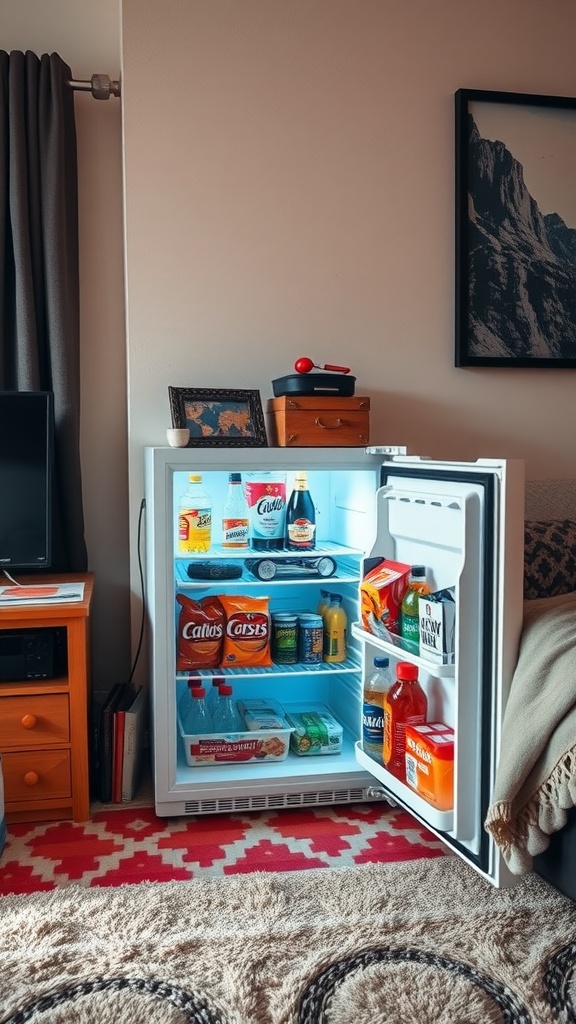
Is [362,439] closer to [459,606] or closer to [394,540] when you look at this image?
[394,540]

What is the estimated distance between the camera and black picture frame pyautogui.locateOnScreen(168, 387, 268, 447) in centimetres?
248

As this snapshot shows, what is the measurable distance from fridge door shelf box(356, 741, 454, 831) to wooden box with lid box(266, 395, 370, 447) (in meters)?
0.86

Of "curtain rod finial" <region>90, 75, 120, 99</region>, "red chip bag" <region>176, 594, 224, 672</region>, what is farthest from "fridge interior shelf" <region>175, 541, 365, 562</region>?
"curtain rod finial" <region>90, 75, 120, 99</region>

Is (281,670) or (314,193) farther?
(314,193)

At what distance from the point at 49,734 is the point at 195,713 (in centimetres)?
46

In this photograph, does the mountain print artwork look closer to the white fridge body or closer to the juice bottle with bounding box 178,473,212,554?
the white fridge body

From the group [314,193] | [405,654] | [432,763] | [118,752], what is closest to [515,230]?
[314,193]

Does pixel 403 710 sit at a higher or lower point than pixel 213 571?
lower

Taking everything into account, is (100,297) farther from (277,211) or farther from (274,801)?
(274,801)

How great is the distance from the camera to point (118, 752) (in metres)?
2.41

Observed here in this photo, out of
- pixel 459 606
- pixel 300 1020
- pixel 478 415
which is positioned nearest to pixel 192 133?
pixel 478 415

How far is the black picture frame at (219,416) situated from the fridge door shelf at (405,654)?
24.5 inches

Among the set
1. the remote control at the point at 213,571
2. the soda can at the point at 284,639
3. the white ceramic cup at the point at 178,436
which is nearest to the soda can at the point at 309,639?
the soda can at the point at 284,639

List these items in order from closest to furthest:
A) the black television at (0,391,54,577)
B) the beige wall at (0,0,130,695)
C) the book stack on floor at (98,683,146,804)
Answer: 1. the book stack on floor at (98,683,146,804)
2. the black television at (0,391,54,577)
3. the beige wall at (0,0,130,695)
